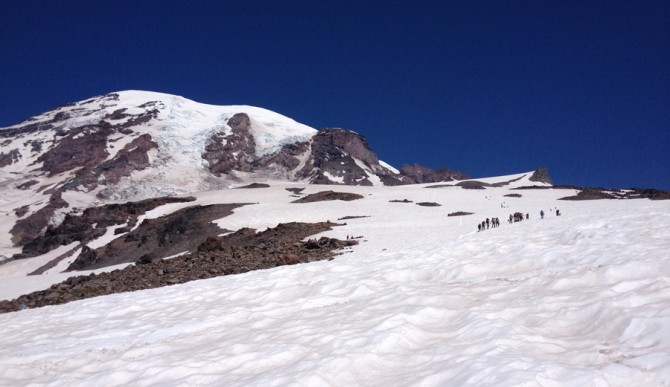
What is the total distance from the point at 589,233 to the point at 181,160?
113 meters

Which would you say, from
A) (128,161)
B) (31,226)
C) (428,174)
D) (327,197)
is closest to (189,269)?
(327,197)

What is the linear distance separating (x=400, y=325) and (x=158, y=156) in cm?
11761

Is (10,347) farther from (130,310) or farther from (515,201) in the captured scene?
(515,201)

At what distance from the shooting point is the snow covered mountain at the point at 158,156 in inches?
3883

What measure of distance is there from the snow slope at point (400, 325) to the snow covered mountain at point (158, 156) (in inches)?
3198

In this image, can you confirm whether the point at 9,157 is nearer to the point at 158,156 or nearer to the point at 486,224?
the point at 158,156

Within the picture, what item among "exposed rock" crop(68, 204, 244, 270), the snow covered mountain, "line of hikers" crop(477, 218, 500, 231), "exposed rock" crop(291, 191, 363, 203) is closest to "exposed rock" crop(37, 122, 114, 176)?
the snow covered mountain

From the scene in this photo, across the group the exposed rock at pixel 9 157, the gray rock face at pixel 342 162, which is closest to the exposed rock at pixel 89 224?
the gray rock face at pixel 342 162

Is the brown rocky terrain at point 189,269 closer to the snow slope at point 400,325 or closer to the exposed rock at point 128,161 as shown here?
the snow slope at point 400,325

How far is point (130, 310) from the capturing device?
10.1m

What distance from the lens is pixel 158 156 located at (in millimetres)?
115750

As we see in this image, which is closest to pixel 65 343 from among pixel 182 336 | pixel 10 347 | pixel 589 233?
pixel 10 347

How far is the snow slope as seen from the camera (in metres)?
4.89

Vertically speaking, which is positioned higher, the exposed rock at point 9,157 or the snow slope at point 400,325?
the exposed rock at point 9,157
